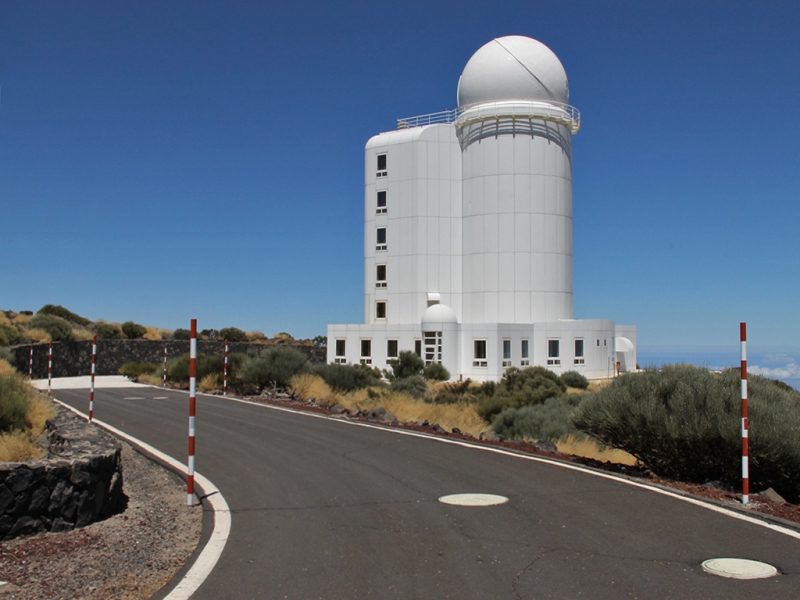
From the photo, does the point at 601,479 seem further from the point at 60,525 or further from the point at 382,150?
the point at 382,150

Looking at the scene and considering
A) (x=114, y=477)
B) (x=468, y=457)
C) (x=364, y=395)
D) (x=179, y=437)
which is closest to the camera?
(x=114, y=477)

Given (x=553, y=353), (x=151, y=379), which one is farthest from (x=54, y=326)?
(x=553, y=353)

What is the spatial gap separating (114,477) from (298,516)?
2.28 metres

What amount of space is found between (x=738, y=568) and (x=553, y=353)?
37466mm

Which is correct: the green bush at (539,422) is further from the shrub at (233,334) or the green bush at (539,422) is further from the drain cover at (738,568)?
the shrub at (233,334)

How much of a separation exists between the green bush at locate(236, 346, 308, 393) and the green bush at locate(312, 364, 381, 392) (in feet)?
2.71

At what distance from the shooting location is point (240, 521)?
7.37 m

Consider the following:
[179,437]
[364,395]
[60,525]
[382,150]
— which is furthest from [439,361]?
[60,525]

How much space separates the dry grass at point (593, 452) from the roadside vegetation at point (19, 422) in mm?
8785

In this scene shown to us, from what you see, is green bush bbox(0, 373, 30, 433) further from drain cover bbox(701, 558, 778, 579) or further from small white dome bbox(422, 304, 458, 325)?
small white dome bbox(422, 304, 458, 325)

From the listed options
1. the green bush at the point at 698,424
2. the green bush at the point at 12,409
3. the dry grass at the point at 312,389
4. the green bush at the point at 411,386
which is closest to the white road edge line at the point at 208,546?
the green bush at the point at 12,409

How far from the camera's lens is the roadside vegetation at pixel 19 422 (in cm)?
759

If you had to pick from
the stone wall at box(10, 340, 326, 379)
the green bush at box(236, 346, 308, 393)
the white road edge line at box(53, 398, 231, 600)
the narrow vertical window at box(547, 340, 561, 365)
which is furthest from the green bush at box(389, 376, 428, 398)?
the white road edge line at box(53, 398, 231, 600)

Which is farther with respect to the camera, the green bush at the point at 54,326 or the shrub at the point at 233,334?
the shrub at the point at 233,334
